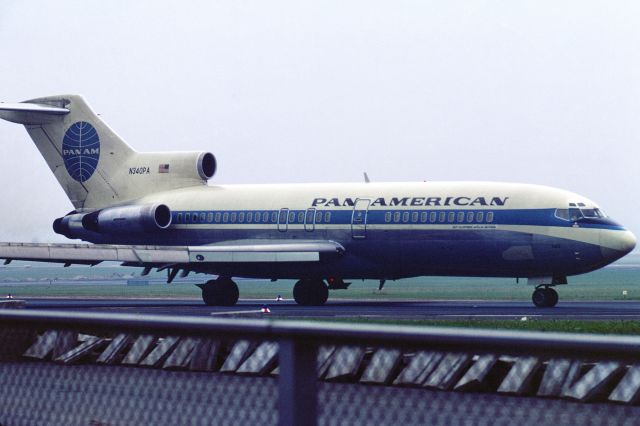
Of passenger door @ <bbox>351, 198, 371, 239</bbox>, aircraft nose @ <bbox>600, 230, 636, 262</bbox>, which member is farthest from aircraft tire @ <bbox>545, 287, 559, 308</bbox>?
passenger door @ <bbox>351, 198, 371, 239</bbox>

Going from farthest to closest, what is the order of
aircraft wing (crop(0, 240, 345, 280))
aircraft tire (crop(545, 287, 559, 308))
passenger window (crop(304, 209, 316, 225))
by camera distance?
passenger window (crop(304, 209, 316, 225)), aircraft wing (crop(0, 240, 345, 280)), aircraft tire (crop(545, 287, 559, 308))

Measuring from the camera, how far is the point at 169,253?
36.3 meters

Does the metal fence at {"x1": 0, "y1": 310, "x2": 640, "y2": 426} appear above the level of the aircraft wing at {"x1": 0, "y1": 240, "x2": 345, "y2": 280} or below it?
below

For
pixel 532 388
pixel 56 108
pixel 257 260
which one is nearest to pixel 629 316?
pixel 257 260

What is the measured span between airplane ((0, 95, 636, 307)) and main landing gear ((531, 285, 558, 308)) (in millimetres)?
41

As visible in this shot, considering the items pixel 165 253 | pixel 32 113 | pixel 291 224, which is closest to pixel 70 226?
pixel 32 113

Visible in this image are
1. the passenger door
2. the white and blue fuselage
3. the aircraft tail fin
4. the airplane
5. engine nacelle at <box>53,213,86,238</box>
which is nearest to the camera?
the white and blue fuselage

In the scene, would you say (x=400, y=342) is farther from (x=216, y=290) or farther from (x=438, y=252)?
(x=216, y=290)

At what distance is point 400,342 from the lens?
4695 millimetres

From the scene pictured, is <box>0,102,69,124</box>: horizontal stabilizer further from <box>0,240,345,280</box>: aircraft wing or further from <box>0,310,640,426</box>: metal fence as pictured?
<box>0,310,640,426</box>: metal fence

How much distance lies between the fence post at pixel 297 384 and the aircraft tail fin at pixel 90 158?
37.2 m

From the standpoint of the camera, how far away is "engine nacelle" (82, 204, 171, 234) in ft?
131

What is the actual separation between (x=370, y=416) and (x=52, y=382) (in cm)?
249

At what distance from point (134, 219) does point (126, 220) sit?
0.30 metres
